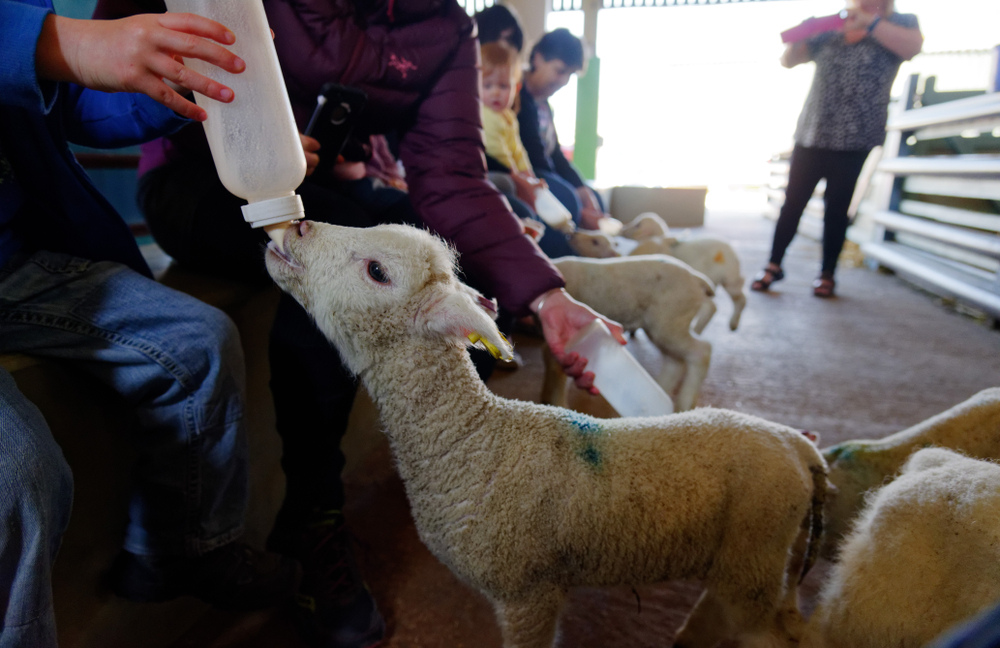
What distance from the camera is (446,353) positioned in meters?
0.82

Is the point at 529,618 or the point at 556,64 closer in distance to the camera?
the point at 529,618

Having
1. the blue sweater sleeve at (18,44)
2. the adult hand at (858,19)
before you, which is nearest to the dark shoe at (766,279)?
the adult hand at (858,19)

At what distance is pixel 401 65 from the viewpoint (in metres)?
1.12

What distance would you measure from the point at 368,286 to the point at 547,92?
10.3 ft

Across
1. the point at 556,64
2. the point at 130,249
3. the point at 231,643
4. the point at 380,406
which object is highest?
the point at 556,64

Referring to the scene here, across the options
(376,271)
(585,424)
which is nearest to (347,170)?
(376,271)

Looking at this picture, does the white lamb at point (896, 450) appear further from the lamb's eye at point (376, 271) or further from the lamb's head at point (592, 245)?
the lamb's head at point (592, 245)

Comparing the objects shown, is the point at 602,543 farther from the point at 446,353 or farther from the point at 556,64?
the point at 556,64

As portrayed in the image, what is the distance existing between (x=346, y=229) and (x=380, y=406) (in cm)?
27

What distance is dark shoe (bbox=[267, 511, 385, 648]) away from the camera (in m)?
1.02

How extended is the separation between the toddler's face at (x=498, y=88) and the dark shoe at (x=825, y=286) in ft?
7.51

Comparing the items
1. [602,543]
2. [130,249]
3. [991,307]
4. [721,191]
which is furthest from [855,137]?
[721,191]

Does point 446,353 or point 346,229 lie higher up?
point 346,229

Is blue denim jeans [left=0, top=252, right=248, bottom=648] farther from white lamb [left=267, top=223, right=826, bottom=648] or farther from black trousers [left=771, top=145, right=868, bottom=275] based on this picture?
black trousers [left=771, top=145, right=868, bottom=275]
